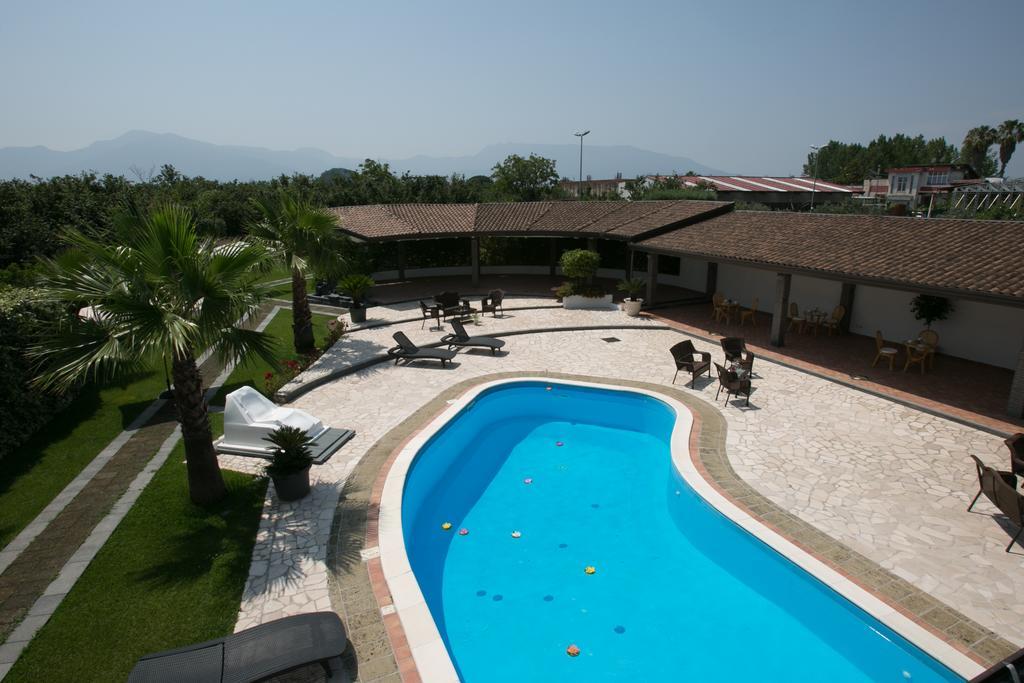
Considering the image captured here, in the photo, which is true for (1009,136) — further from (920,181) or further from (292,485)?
(292,485)

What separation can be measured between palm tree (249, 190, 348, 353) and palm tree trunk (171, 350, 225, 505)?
28.7 ft

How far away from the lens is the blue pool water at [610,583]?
6.66 metres

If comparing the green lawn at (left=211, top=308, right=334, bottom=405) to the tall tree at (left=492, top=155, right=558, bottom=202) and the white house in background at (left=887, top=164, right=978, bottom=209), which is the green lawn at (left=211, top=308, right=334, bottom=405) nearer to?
the tall tree at (left=492, top=155, right=558, bottom=202)

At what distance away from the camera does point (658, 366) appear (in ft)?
53.5

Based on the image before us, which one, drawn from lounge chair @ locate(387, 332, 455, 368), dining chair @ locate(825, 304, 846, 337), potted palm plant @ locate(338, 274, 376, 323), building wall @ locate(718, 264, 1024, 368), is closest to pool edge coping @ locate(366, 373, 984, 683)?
lounge chair @ locate(387, 332, 455, 368)

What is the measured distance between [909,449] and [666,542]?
5.87 meters

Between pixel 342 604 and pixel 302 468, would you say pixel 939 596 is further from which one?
pixel 302 468

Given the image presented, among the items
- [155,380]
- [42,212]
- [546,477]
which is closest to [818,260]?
[546,477]

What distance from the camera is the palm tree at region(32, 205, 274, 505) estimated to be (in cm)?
697

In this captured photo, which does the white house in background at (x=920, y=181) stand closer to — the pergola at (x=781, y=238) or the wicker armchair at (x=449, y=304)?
the pergola at (x=781, y=238)

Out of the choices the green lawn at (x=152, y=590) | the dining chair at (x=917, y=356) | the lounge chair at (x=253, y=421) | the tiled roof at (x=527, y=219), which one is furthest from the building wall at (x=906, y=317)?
the green lawn at (x=152, y=590)

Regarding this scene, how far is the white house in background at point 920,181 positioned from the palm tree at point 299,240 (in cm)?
7241

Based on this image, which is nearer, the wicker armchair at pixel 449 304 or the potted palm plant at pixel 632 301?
the wicker armchair at pixel 449 304

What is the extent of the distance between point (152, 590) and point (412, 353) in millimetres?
10260
